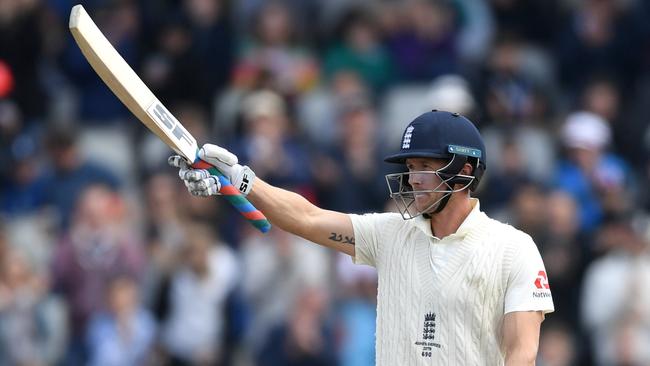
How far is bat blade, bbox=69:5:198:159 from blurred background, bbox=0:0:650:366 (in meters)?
4.60

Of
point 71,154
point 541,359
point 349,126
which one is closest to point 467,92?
point 349,126

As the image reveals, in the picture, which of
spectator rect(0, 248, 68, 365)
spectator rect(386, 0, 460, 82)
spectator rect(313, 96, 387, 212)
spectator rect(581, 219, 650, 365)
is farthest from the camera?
spectator rect(386, 0, 460, 82)

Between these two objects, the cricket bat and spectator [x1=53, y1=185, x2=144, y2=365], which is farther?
spectator [x1=53, y1=185, x2=144, y2=365]

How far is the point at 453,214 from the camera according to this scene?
611cm

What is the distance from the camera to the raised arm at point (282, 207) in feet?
20.0

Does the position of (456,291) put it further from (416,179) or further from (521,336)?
(416,179)

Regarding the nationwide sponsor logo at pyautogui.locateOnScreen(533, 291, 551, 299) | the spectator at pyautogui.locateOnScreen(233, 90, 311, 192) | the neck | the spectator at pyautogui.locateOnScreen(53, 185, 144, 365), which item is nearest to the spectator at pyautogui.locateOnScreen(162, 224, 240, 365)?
the spectator at pyautogui.locateOnScreen(53, 185, 144, 365)

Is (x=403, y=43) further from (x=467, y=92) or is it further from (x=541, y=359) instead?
(x=541, y=359)

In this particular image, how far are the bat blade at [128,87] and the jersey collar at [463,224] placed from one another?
3.29 feet

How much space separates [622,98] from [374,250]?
6.78m

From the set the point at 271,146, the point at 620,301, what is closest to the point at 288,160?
the point at 271,146

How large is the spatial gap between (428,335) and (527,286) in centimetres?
46

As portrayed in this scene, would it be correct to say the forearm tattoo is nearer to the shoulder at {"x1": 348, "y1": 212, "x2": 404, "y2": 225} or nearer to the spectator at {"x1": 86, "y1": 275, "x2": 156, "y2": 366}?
the shoulder at {"x1": 348, "y1": 212, "x2": 404, "y2": 225}

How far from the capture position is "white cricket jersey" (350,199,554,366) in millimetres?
5824
